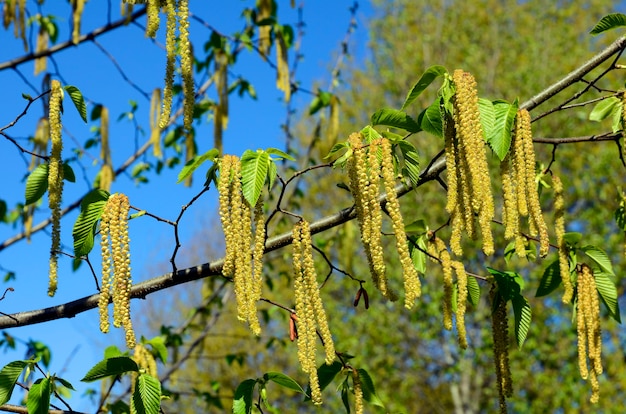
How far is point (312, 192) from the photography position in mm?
14398

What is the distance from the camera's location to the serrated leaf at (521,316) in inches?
81.5

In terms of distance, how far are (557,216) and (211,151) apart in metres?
1.13

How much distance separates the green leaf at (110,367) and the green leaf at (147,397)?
45 mm

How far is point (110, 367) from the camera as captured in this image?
1.81 m

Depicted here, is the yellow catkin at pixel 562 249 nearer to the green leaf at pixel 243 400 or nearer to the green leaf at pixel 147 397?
the green leaf at pixel 243 400

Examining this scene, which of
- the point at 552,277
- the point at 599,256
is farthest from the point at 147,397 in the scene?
the point at 599,256

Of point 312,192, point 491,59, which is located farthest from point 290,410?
point 491,59

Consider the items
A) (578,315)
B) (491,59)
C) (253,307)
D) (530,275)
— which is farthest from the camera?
(491,59)

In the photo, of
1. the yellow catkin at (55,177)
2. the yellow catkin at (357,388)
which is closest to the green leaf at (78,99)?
the yellow catkin at (55,177)

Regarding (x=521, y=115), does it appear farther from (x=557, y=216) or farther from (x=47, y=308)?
(x=47, y=308)

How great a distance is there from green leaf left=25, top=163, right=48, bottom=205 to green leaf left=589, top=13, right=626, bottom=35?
4.88 feet

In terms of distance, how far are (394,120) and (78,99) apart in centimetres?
82

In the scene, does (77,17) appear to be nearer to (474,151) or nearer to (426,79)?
(426,79)

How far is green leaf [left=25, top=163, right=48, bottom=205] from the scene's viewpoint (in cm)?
191
